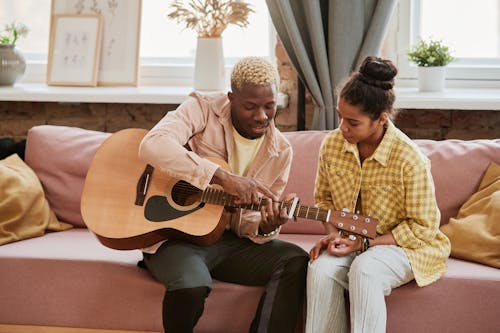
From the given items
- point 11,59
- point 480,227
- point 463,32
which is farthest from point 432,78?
point 11,59

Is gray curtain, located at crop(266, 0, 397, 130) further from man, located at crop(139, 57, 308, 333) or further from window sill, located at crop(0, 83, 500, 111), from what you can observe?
man, located at crop(139, 57, 308, 333)

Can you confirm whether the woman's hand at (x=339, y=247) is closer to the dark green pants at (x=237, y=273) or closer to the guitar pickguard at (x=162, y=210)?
the dark green pants at (x=237, y=273)

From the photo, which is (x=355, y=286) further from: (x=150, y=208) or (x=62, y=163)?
(x=62, y=163)

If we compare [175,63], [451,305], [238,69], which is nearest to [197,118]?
[238,69]

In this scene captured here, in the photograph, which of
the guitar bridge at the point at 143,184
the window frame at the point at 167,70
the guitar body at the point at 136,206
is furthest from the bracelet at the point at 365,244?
the window frame at the point at 167,70

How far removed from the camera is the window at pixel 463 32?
3.70 metres

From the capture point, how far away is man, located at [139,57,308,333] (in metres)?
2.44

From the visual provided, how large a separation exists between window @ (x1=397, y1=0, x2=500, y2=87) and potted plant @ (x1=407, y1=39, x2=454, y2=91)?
15 cm

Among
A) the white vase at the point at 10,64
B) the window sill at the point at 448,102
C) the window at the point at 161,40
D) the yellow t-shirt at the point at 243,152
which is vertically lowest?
the yellow t-shirt at the point at 243,152

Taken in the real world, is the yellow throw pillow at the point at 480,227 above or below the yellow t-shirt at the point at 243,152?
below

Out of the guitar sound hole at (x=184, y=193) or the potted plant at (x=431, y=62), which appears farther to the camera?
the potted plant at (x=431, y=62)

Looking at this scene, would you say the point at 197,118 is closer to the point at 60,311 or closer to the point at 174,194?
the point at 174,194

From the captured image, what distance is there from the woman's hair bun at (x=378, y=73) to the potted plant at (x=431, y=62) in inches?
44.3

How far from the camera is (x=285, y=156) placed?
271 centimetres
